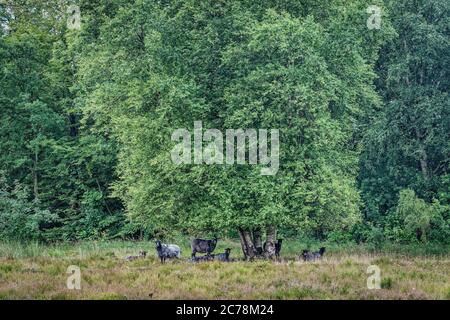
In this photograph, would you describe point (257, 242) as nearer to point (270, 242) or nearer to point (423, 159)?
point (270, 242)

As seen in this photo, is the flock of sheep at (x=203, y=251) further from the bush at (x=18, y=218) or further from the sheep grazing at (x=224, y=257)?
the bush at (x=18, y=218)

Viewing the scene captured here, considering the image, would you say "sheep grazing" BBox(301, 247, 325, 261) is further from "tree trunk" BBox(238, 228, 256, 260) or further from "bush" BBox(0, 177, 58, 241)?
"bush" BBox(0, 177, 58, 241)

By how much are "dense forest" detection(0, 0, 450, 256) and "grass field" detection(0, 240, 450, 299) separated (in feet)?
8.55

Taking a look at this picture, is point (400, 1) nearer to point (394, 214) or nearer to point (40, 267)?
point (394, 214)

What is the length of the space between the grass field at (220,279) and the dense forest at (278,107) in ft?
8.55

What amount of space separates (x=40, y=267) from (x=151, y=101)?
25.2 feet

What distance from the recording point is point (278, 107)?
2116 centimetres

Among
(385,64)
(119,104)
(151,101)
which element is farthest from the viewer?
(385,64)

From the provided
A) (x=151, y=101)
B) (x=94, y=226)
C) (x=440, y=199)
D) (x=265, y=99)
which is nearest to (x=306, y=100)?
(x=265, y=99)

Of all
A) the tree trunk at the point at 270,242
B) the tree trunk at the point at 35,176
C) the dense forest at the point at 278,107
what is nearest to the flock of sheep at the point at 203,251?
the tree trunk at the point at 270,242

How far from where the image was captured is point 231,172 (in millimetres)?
21203

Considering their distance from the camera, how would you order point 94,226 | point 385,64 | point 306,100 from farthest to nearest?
point 94,226 < point 385,64 < point 306,100

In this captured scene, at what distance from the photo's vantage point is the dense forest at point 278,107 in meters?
21.1
